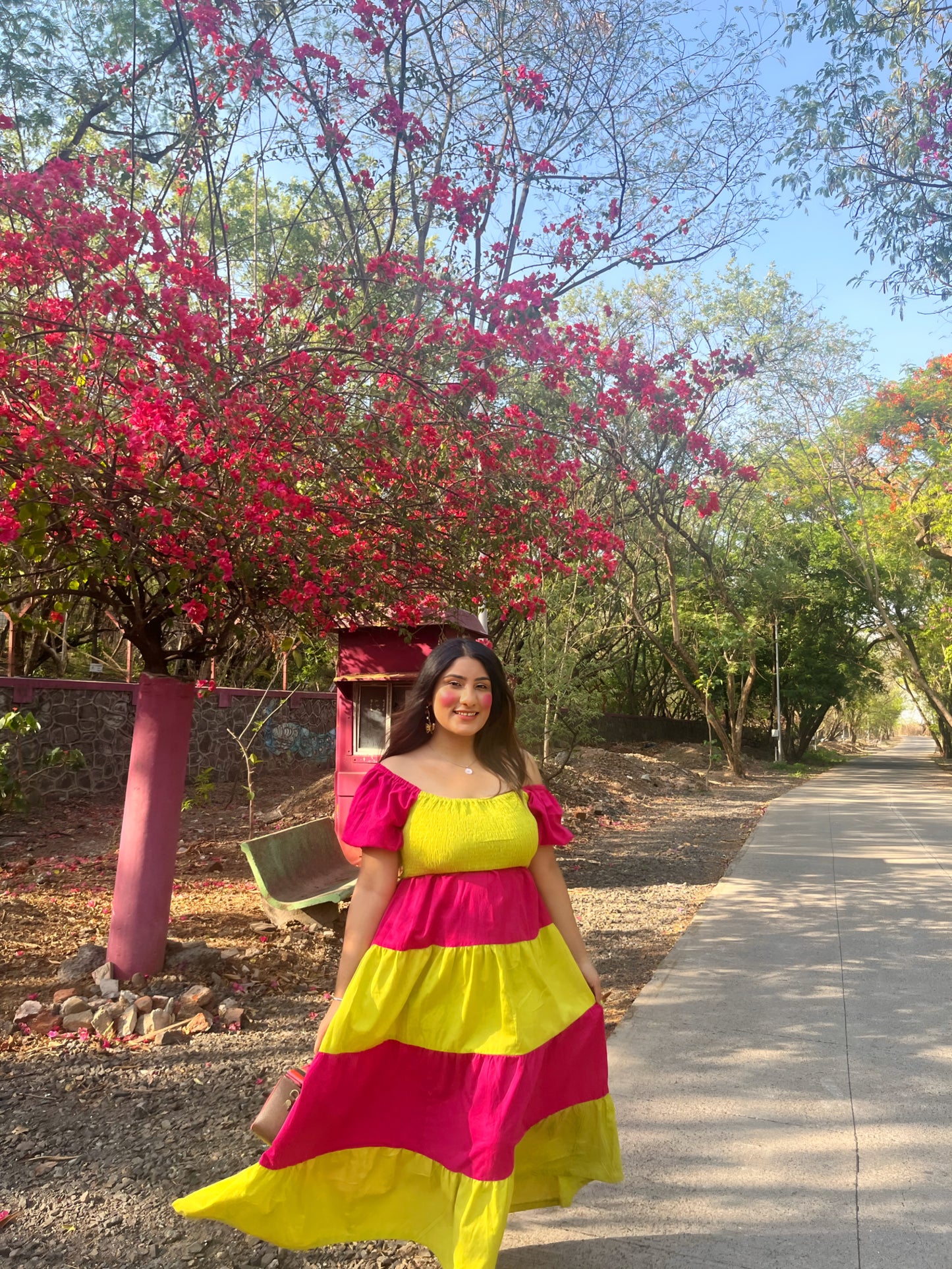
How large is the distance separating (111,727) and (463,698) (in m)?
9.98

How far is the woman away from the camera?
2303mm

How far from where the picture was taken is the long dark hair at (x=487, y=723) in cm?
277

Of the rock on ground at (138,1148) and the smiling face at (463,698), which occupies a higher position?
the smiling face at (463,698)

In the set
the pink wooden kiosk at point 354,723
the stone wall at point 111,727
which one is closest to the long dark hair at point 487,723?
the pink wooden kiosk at point 354,723

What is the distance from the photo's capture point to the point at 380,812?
99.2 inches

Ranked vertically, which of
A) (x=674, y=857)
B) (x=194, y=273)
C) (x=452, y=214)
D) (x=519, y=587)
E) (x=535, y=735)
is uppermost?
(x=452, y=214)

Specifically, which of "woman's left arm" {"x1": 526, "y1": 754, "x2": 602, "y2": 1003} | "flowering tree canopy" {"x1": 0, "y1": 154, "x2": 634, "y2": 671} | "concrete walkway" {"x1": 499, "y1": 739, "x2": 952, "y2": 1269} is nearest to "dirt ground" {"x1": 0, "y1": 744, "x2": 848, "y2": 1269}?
"concrete walkway" {"x1": 499, "y1": 739, "x2": 952, "y2": 1269}

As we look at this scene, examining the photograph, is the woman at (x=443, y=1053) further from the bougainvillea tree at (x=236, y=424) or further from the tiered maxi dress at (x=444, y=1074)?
the bougainvillea tree at (x=236, y=424)

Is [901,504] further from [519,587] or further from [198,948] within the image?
[198,948]

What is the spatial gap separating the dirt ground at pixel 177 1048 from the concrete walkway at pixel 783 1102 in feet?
1.42

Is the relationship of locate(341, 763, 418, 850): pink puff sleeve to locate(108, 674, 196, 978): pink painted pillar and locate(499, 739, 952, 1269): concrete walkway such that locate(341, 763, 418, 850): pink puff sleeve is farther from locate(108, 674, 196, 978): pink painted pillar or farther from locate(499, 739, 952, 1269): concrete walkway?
locate(108, 674, 196, 978): pink painted pillar

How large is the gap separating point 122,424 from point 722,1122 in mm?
4046

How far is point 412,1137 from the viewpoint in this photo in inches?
94.8

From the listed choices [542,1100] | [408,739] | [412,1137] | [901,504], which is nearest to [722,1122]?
[542,1100]
